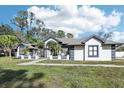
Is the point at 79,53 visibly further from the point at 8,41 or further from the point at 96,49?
the point at 8,41

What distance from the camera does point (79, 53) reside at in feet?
90.8

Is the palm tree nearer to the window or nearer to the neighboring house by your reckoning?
the neighboring house

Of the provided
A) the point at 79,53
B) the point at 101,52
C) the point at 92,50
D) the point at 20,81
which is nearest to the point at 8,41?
the point at 79,53

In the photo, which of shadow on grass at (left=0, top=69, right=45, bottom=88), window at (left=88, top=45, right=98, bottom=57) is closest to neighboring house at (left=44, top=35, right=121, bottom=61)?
window at (left=88, top=45, right=98, bottom=57)

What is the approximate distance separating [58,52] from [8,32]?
114ft

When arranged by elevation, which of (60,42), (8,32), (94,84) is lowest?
(94,84)

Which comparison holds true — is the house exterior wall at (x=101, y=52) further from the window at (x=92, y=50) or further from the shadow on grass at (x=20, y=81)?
the shadow on grass at (x=20, y=81)

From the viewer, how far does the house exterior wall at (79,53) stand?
2752 cm

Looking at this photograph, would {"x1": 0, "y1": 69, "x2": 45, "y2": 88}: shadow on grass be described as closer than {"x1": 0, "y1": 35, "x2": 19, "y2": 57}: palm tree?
Yes

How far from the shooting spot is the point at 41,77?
12.7 meters

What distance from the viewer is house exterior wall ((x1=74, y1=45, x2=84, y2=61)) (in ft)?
90.3

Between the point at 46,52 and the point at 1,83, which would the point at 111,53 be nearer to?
the point at 46,52

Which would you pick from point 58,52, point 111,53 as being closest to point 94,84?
point 111,53
